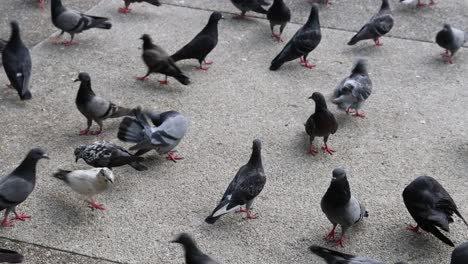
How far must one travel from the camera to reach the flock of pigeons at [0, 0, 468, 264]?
5.47 m

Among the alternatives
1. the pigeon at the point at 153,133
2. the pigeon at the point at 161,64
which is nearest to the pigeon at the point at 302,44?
the pigeon at the point at 161,64

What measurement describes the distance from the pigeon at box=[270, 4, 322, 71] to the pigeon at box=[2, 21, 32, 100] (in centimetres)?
296

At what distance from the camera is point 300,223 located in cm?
589

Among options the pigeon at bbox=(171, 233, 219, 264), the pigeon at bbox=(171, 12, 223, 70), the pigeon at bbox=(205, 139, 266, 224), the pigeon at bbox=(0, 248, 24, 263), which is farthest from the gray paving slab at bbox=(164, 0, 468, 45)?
the pigeon at bbox=(0, 248, 24, 263)

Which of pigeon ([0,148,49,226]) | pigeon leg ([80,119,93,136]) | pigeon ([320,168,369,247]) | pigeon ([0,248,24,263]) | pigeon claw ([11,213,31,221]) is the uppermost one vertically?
pigeon ([320,168,369,247])

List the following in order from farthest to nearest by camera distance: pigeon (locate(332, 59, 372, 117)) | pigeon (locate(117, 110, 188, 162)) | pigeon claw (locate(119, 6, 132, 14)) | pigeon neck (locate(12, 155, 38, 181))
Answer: pigeon claw (locate(119, 6, 132, 14)), pigeon (locate(332, 59, 372, 117)), pigeon (locate(117, 110, 188, 162)), pigeon neck (locate(12, 155, 38, 181))

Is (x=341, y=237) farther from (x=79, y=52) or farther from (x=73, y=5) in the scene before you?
(x=73, y=5)

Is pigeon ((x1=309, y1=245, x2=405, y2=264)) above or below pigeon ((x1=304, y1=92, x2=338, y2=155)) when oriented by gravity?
above

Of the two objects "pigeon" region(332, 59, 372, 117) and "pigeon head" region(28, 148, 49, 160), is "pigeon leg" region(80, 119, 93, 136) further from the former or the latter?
"pigeon" region(332, 59, 372, 117)

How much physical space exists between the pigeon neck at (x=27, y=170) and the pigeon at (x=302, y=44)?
12.4ft

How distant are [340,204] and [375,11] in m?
5.65

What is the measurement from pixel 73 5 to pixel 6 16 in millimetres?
975

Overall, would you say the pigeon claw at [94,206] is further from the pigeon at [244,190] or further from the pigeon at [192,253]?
the pigeon at [192,253]

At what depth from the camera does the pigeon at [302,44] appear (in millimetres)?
8461
